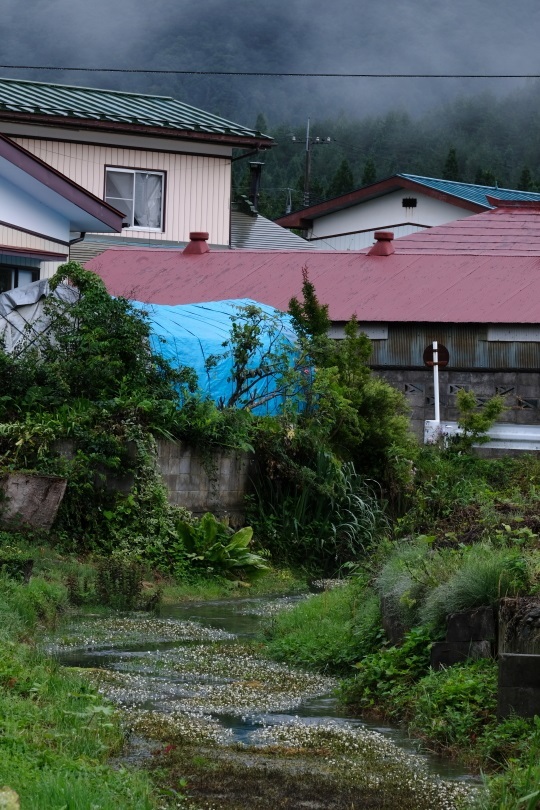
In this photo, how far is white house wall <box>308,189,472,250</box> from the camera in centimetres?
4244

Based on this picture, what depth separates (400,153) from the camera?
532ft

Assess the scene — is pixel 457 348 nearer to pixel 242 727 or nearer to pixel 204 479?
pixel 204 479

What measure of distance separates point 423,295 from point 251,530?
8.90 meters

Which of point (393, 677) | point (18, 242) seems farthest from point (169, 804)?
point (18, 242)

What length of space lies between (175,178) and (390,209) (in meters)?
14.1

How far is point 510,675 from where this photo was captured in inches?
306

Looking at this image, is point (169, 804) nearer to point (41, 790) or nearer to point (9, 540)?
Answer: point (41, 790)

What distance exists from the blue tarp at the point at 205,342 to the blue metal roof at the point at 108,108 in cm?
1162

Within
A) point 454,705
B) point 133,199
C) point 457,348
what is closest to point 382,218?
point 133,199

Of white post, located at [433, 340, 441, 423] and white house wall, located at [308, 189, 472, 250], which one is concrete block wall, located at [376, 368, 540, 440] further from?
white house wall, located at [308, 189, 472, 250]

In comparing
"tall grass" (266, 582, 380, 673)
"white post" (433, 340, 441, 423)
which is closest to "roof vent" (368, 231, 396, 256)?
"white post" (433, 340, 441, 423)

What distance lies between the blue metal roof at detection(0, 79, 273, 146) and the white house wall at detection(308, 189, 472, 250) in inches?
438

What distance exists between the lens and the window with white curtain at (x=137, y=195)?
31109 millimetres

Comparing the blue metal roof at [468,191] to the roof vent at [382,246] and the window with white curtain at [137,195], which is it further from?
the roof vent at [382,246]
